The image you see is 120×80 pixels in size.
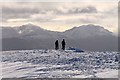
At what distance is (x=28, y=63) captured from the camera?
27484mm

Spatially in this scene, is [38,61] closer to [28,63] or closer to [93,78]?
[28,63]

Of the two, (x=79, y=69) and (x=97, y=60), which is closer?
(x=79, y=69)

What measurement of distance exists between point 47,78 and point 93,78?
2.52 m

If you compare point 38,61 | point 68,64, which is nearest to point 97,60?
point 68,64

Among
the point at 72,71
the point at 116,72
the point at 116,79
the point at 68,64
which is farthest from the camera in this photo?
the point at 68,64

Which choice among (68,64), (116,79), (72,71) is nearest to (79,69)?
(72,71)

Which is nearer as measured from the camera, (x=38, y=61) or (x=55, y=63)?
(x=55, y=63)

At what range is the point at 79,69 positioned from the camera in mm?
23312

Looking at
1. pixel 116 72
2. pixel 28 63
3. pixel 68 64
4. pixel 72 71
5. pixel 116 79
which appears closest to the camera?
pixel 116 79

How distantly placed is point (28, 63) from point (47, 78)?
6909 mm

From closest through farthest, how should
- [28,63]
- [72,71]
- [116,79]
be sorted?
[116,79]
[72,71]
[28,63]

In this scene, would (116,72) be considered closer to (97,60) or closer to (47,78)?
(47,78)

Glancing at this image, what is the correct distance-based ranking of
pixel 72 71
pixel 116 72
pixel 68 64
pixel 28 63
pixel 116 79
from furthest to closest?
pixel 28 63, pixel 68 64, pixel 72 71, pixel 116 72, pixel 116 79

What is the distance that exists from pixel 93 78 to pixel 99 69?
10.0 ft
